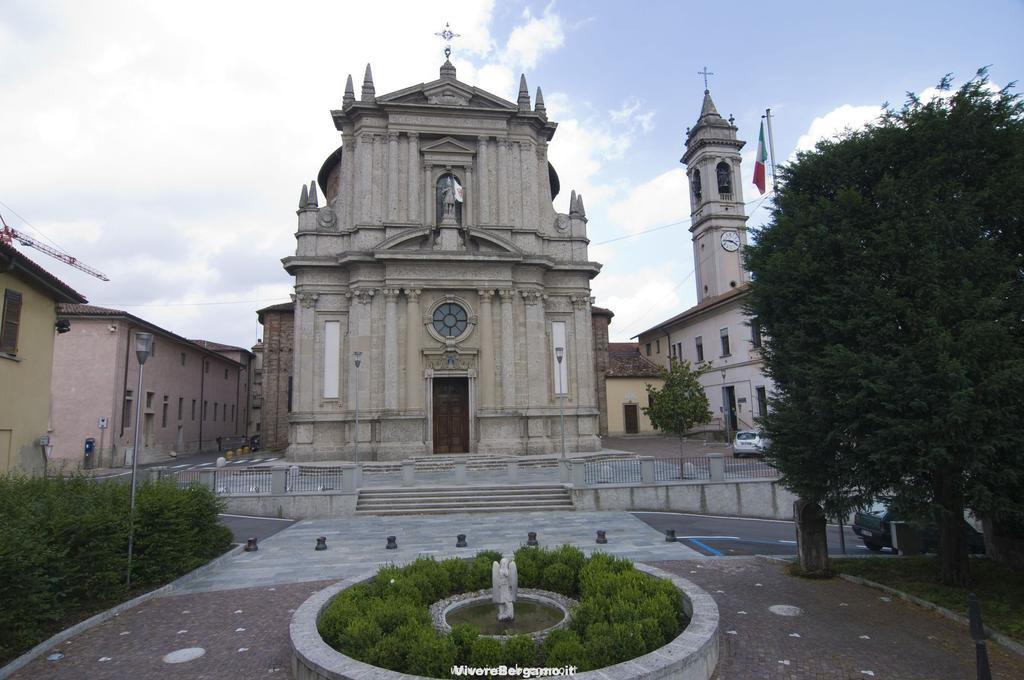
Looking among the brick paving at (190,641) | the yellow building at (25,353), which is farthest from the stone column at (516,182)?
the brick paving at (190,641)

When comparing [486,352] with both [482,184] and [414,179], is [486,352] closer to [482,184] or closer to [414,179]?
[482,184]

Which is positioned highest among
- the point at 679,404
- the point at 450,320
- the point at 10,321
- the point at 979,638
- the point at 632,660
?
the point at 450,320

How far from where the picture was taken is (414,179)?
3100 centimetres

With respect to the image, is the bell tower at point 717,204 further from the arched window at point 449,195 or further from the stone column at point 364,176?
the stone column at point 364,176

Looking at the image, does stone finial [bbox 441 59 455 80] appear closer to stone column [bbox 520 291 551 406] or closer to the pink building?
stone column [bbox 520 291 551 406]

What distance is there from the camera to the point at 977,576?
9.48 metres

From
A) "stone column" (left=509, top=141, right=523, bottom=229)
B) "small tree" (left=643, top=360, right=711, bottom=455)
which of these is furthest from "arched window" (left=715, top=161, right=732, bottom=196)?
"small tree" (left=643, top=360, right=711, bottom=455)

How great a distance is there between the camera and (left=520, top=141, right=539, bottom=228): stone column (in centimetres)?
3222

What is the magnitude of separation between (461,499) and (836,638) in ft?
42.8

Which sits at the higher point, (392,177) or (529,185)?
(529,185)

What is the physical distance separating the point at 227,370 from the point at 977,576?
53.0m

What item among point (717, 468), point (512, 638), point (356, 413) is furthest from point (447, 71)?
point (512, 638)

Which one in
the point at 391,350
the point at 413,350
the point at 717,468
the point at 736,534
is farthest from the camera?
the point at 413,350

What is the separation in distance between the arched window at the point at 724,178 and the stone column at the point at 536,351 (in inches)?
1151
